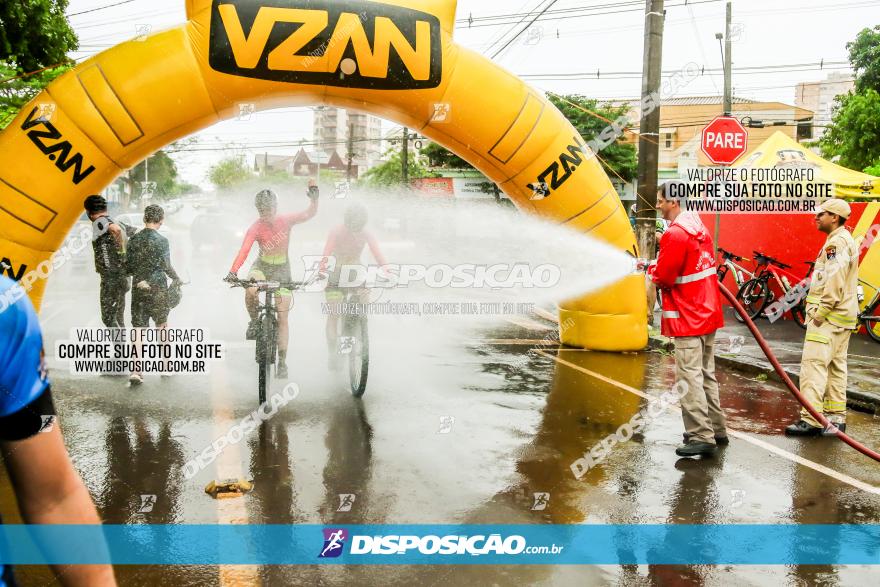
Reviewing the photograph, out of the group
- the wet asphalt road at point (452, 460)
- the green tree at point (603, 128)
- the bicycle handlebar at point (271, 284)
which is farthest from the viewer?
the green tree at point (603, 128)

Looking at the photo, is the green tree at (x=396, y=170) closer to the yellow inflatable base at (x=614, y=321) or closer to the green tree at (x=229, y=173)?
the green tree at (x=229, y=173)

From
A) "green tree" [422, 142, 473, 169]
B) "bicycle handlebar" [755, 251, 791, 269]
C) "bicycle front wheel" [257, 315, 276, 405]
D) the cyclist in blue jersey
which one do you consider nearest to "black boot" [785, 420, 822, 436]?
"bicycle front wheel" [257, 315, 276, 405]

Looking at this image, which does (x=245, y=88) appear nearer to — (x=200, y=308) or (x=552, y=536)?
(x=552, y=536)

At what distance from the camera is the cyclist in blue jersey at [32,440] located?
1.45 metres

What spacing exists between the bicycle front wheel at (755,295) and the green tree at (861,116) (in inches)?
620

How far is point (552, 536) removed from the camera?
14.0ft

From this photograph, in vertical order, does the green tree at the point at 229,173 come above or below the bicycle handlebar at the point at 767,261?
above

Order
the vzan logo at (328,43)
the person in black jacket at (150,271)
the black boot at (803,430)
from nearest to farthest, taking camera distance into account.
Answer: the black boot at (803,430), the vzan logo at (328,43), the person in black jacket at (150,271)

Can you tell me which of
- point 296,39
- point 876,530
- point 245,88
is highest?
point 296,39

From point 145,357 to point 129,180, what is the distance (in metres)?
17.3

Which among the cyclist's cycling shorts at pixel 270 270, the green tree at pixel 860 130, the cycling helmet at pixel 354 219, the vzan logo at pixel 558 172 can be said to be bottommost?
the cyclist's cycling shorts at pixel 270 270

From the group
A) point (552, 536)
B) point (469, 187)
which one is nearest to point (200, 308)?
point (552, 536)

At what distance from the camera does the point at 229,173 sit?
21859 mm

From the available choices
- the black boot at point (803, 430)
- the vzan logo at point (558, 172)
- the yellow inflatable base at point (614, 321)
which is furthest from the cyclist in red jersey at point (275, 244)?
the black boot at point (803, 430)
